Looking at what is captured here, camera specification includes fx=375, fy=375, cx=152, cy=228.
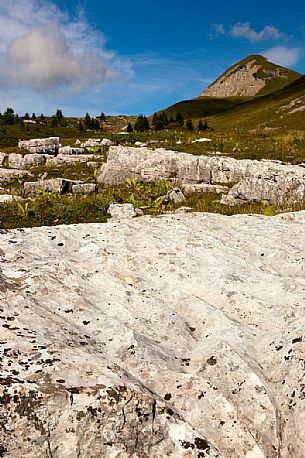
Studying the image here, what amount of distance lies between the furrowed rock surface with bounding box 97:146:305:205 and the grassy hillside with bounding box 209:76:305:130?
8757cm

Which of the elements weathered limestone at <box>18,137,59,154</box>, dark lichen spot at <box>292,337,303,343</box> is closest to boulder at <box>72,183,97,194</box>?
dark lichen spot at <box>292,337,303,343</box>

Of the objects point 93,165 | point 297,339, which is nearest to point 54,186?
point 93,165

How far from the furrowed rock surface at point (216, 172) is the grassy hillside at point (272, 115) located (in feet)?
287

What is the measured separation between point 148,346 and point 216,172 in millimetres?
23085

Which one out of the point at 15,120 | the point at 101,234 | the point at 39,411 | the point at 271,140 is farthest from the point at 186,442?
the point at 15,120

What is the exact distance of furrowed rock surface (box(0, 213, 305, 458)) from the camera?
14.6 feet

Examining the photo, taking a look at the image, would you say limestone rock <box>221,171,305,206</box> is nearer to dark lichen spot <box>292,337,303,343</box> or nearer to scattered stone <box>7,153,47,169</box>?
dark lichen spot <box>292,337,303,343</box>

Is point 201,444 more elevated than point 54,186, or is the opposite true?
point 54,186

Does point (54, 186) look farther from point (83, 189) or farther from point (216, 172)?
point (216, 172)

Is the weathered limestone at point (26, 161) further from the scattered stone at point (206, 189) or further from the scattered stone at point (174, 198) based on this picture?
the scattered stone at point (174, 198)

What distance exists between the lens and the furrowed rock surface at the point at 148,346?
175 inches

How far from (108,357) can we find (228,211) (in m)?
12.7

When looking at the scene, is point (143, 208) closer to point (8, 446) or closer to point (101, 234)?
point (101, 234)

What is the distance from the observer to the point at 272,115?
137000 mm
